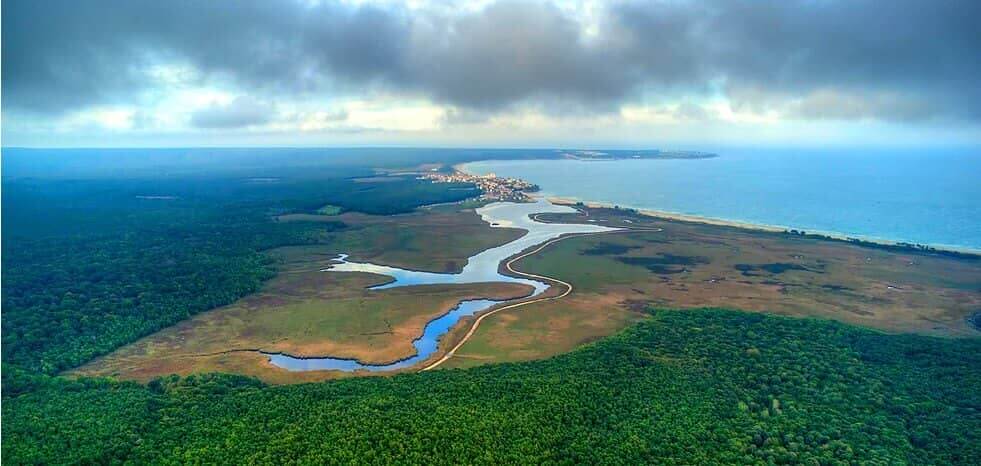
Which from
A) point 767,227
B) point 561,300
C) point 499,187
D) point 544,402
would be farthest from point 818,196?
point 544,402

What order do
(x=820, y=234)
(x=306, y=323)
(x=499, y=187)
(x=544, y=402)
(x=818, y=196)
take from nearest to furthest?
(x=544, y=402) < (x=306, y=323) < (x=820, y=234) < (x=818, y=196) < (x=499, y=187)

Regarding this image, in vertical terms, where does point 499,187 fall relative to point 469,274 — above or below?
above

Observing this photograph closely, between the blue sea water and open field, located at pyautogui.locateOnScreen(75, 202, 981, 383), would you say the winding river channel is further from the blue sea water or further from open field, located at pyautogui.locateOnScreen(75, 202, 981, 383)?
the blue sea water

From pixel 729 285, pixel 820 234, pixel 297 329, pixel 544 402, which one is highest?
pixel 820 234

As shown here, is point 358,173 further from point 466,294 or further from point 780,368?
point 780,368

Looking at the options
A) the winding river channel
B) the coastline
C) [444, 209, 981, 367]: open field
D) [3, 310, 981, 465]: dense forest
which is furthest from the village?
[3, 310, 981, 465]: dense forest

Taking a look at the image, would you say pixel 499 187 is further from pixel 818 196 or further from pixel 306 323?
pixel 306 323

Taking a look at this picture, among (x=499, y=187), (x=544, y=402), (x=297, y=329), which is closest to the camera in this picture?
(x=544, y=402)

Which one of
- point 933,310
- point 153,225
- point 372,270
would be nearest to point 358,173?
Answer: point 153,225
